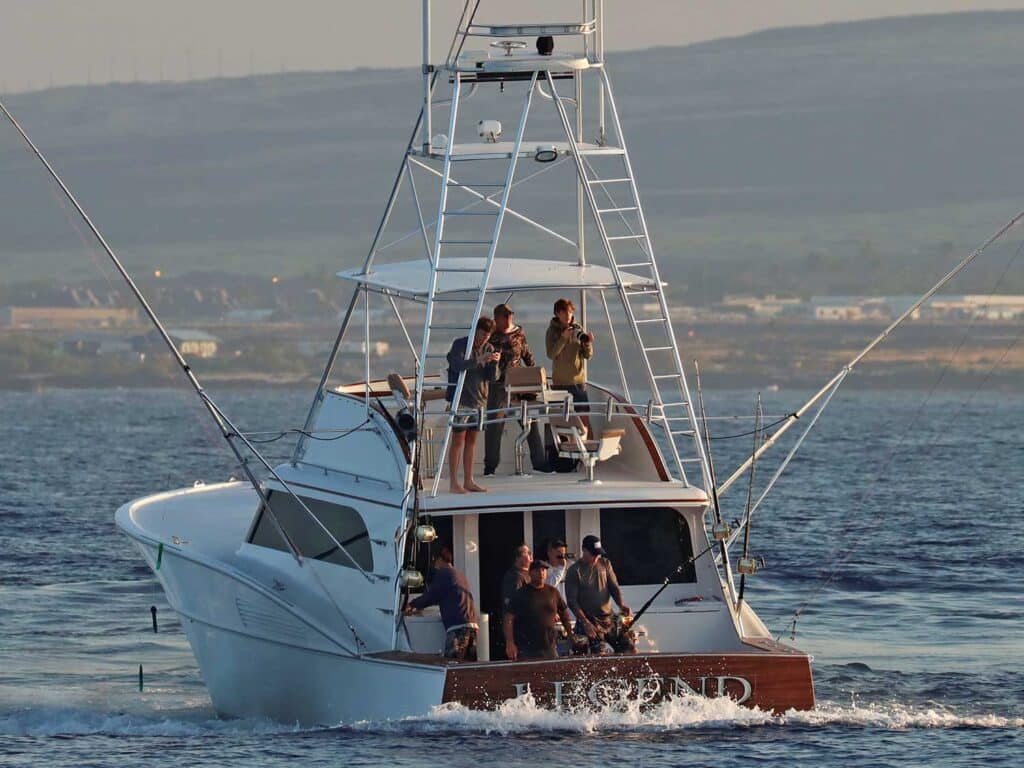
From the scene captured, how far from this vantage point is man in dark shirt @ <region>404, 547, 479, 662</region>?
64.1 feet

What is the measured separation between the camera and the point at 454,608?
19594 millimetres

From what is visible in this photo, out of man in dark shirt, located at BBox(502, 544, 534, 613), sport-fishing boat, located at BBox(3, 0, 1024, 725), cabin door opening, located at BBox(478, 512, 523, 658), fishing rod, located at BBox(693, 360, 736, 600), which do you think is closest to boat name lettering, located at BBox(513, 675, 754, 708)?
sport-fishing boat, located at BBox(3, 0, 1024, 725)

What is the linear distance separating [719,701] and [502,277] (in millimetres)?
4584

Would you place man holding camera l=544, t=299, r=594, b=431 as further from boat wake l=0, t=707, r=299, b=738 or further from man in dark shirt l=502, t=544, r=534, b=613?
boat wake l=0, t=707, r=299, b=738

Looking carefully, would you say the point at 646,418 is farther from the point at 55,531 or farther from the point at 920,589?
the point at 55,531

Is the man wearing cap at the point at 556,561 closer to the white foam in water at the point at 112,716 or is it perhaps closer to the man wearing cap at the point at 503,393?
the man wearing cap at the point at 503,393

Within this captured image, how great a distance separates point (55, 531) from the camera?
131ft

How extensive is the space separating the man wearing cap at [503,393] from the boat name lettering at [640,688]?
2.81 meters

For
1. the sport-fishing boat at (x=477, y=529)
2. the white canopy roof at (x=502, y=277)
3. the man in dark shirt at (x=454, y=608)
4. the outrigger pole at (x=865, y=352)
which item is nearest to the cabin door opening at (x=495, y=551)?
the sport-fishing boat at (x=477, y=529)

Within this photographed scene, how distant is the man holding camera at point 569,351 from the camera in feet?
70.8

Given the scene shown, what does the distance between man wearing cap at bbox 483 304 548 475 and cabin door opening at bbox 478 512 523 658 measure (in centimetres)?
103

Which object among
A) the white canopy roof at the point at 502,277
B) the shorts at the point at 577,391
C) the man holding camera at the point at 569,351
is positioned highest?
the white canopy roof at the point at 502,277

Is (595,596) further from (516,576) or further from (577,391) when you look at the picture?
(577,391)

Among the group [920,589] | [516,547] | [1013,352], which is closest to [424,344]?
[516,547]
